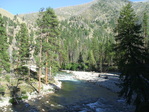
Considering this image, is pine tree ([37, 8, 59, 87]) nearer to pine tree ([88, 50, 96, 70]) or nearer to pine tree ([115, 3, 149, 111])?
pine tree ([115, 3, 149, 111])

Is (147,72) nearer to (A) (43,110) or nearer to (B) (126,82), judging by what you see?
(B) (126,82)

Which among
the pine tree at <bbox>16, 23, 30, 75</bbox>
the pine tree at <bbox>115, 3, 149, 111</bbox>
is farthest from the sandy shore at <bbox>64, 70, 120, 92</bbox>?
the pine tree at <bbox>16, 23, 30, 75</bbox>

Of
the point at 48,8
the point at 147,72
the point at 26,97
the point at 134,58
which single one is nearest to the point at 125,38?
the point at 134,58

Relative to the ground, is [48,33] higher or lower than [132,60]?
higher

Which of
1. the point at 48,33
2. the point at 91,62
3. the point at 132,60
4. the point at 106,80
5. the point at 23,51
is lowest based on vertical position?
the point at 106,80

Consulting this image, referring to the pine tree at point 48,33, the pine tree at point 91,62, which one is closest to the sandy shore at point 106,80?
the pine tree at point 48,33

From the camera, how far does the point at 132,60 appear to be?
47.5 ft

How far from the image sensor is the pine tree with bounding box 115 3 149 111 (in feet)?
42.9

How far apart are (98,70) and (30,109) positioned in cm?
6020

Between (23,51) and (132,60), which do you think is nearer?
(132,60)

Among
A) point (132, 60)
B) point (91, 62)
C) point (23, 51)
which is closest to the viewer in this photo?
point (132, 60)

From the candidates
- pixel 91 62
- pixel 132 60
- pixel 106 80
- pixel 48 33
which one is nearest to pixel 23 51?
pixel 48 33

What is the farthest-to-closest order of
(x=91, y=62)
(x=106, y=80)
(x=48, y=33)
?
(x=91, y=62)
(x=106, y=80)
(x=48, y=33)

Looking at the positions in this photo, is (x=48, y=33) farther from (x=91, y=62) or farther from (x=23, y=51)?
(x=91, y=62)
